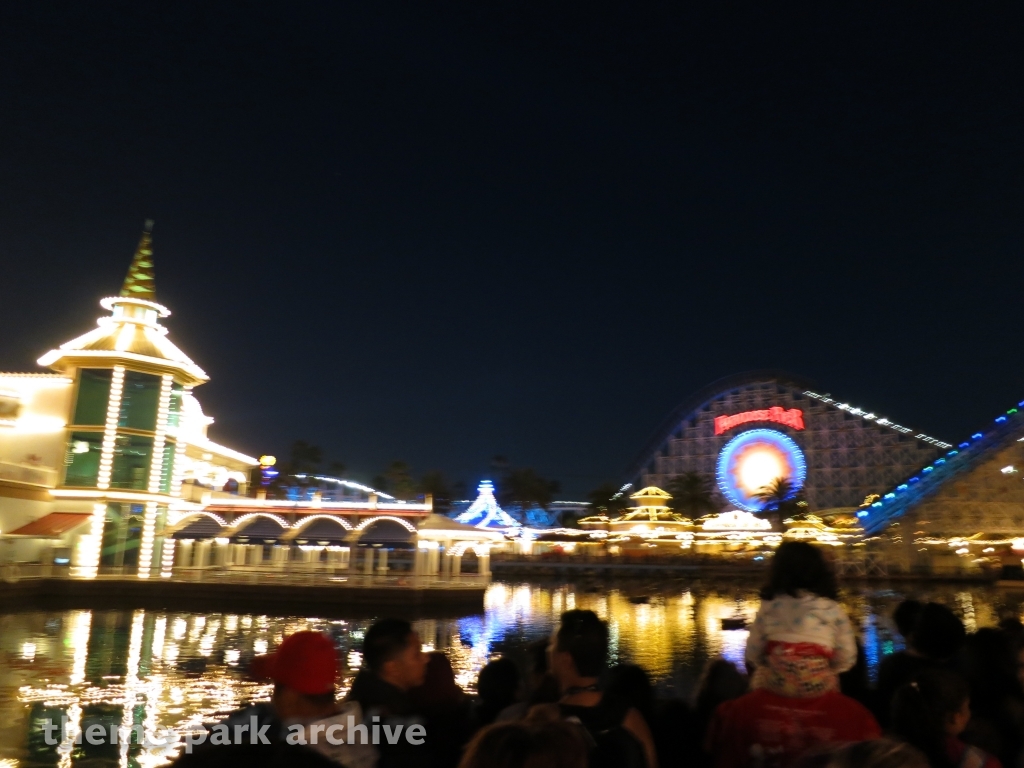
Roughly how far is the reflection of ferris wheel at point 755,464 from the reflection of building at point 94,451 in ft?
180

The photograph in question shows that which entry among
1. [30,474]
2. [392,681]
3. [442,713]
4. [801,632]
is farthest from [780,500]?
[392,681]

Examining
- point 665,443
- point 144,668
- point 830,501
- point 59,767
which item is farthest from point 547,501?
point 59,767

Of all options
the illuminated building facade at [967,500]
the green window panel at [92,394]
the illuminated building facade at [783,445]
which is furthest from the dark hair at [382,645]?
the illuminated building facade at [783,445]

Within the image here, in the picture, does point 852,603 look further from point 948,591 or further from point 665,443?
point 665,443

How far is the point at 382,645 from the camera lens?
11.9ft

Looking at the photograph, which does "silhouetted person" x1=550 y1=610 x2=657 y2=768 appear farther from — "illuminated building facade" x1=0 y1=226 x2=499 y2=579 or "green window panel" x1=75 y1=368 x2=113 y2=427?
"green window panel" x1=75 y1=368 x2=113 y2=427

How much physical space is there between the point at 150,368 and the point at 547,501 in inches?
2581

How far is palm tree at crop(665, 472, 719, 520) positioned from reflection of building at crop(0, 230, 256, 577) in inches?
2037

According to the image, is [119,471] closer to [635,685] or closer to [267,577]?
[267,577]

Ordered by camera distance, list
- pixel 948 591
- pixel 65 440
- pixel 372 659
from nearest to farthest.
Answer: pixel 372 659 → pixel 65 440 → pixel 948 591

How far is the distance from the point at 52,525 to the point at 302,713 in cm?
2792

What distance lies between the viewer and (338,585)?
25469 millimetres

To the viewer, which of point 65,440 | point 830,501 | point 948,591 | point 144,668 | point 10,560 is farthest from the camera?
point 830,501

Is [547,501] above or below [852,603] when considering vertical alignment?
above
